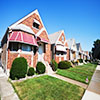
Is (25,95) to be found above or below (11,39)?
below

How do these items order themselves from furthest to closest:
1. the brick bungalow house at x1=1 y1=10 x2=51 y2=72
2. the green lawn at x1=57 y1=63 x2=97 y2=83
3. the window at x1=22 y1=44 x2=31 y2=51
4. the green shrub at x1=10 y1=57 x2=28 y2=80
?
the window at x1=22 y1=44 x2=31 y2=51 < the brick bungalow house at x1=1 y1=10 x2=51 y2=72 < the green lawn at x1=57 y1=63 x2=97 y2=83 < the green shrub at x1=10 y1=57 x2=28 y2=80

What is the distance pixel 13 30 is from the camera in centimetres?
977

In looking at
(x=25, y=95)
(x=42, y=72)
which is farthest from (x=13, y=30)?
(x=25, y=95)

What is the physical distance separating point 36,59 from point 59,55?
27.1 feet

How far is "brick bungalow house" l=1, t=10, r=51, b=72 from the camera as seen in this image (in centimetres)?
922

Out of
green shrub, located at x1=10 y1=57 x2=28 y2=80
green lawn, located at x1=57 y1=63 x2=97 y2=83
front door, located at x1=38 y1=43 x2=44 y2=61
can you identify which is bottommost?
green lawn, located at x1=57 y1=63 x2=97 y2=83

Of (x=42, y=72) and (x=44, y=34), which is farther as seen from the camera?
(x=44, y=34)

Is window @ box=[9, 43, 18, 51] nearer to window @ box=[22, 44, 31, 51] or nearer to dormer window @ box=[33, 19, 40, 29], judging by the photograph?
window @ box=[22, 44, 31, 51]

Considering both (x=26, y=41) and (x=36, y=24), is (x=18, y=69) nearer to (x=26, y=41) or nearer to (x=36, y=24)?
(x=26, y=41)

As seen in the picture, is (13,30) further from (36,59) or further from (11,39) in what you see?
(36,59)

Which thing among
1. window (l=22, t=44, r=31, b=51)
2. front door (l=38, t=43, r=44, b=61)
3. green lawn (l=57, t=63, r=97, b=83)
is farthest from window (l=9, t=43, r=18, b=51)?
green lawn (l=57, t=63, r=97, b=83)

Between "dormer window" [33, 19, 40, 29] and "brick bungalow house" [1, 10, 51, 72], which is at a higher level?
"dormer window" [33, 19, 40, 29]

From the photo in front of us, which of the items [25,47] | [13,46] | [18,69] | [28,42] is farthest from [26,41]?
[18,69]

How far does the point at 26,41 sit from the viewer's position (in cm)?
946
